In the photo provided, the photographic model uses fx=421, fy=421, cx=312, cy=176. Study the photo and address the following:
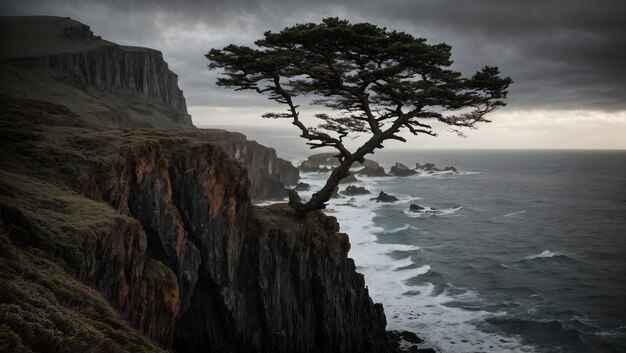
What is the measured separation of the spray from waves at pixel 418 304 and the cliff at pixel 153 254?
5.53 meters

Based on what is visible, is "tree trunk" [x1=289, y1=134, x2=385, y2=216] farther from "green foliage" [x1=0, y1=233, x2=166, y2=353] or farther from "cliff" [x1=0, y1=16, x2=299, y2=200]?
"cliff" [x1=0, y1=16, x2=299, y2=200]

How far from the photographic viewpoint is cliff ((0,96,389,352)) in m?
9.01

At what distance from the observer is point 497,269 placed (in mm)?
47281

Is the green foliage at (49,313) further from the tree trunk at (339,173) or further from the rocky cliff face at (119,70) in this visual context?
the rocky cliff face at (119,70)

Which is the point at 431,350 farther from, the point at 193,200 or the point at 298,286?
the point at 193,200

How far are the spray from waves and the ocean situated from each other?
95mm

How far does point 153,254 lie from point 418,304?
25673 millimetres

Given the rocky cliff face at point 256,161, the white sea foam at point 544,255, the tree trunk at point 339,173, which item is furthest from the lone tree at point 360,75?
the rocky cliff face at point 256,161

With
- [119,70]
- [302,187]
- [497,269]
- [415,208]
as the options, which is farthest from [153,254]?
[119,70]

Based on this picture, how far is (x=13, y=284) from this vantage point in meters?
7.39

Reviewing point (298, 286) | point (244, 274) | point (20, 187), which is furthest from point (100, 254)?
point (298, 286)

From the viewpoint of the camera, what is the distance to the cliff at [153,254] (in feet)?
29.6

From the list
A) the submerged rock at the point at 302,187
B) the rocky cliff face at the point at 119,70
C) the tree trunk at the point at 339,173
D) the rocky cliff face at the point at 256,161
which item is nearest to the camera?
the tree trunk at the point at 339,173

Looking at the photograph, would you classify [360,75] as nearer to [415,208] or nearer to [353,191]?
[415,208]
